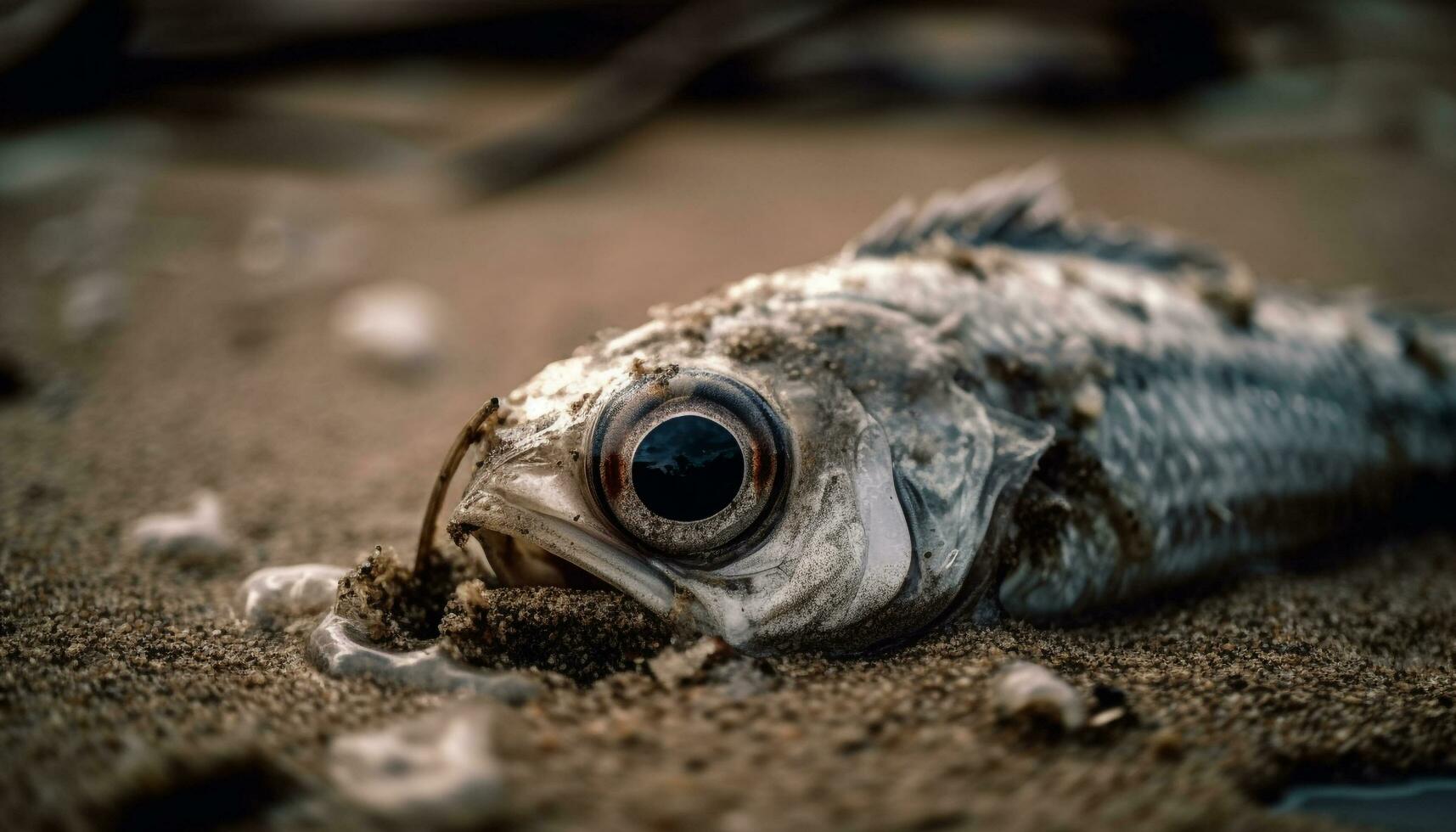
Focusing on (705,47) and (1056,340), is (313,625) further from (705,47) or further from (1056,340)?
(705,47)

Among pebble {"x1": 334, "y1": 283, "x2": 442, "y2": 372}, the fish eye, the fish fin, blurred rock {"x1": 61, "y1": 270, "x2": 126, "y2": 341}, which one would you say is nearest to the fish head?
the fish eye

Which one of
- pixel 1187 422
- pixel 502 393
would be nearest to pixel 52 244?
pixel 502 393

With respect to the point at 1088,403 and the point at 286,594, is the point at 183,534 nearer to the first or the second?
the point at 286,594

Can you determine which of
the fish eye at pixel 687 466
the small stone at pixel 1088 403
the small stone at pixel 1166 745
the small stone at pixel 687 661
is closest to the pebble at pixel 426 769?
the small stone at pixel 687 661

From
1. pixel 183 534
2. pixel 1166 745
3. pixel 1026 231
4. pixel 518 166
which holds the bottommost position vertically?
pixel 1166 745

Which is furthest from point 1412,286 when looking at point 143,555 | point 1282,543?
point 143,555

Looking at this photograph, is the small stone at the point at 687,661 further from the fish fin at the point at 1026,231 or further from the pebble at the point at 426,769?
the fish fin at the point at 1026,231

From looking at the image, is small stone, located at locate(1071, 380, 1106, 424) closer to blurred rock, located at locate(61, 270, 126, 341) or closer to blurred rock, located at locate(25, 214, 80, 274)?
blurred rock, located at locate(61, 270, 126, 341)
